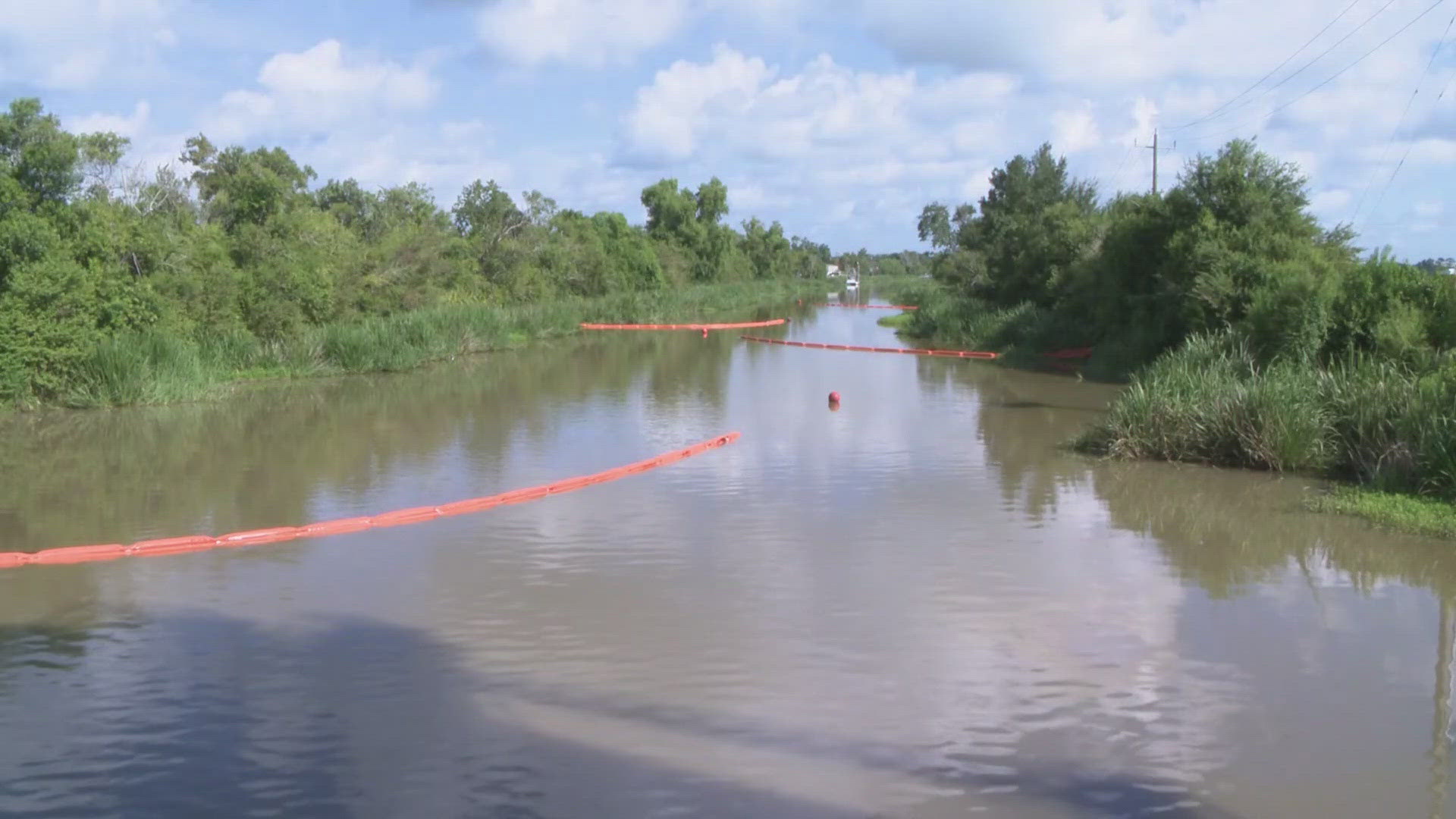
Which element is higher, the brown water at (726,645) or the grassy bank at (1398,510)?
the grassy bank at (1398,510)

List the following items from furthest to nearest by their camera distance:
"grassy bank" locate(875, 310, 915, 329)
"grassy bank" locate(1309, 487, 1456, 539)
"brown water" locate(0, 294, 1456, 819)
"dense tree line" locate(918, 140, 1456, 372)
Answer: "grassy bank" locate(875, 310, 915, 329) → "dense tree line" locate(918, 140, 1456, 372) → "grassy bank" locate(1309, 487, 1456, 539) → "brown water" locate(0, 294, 1456, 819)

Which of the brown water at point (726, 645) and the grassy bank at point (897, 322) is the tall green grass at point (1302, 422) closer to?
the brown water at point (726, 645)

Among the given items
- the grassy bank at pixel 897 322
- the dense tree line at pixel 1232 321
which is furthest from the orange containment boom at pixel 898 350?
the grassy bank at pixel 897 322

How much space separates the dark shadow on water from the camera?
18.9 ft

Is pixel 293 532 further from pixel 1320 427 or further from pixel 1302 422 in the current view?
pixel 1320 427

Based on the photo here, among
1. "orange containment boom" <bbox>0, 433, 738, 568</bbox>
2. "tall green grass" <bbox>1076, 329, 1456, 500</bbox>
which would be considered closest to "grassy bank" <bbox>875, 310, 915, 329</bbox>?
"tall green grass" <bbox>1076, 329, 1456, 500</bbox>

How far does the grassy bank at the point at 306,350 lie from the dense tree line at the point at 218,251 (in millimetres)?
357

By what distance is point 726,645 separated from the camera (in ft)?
26.5

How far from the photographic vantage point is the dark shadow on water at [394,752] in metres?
5.77

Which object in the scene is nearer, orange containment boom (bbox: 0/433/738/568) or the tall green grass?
orange containment boom (bbox: 0/433/738/568)

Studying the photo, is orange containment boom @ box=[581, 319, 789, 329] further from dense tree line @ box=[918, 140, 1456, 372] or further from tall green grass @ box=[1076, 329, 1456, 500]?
tall green grass @ box=[1076, 329, 1456, 500]

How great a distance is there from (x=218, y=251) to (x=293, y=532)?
1530 cm

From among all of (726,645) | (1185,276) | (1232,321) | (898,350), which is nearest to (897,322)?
(898,350)

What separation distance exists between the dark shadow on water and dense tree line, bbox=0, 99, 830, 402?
43.7 feet
